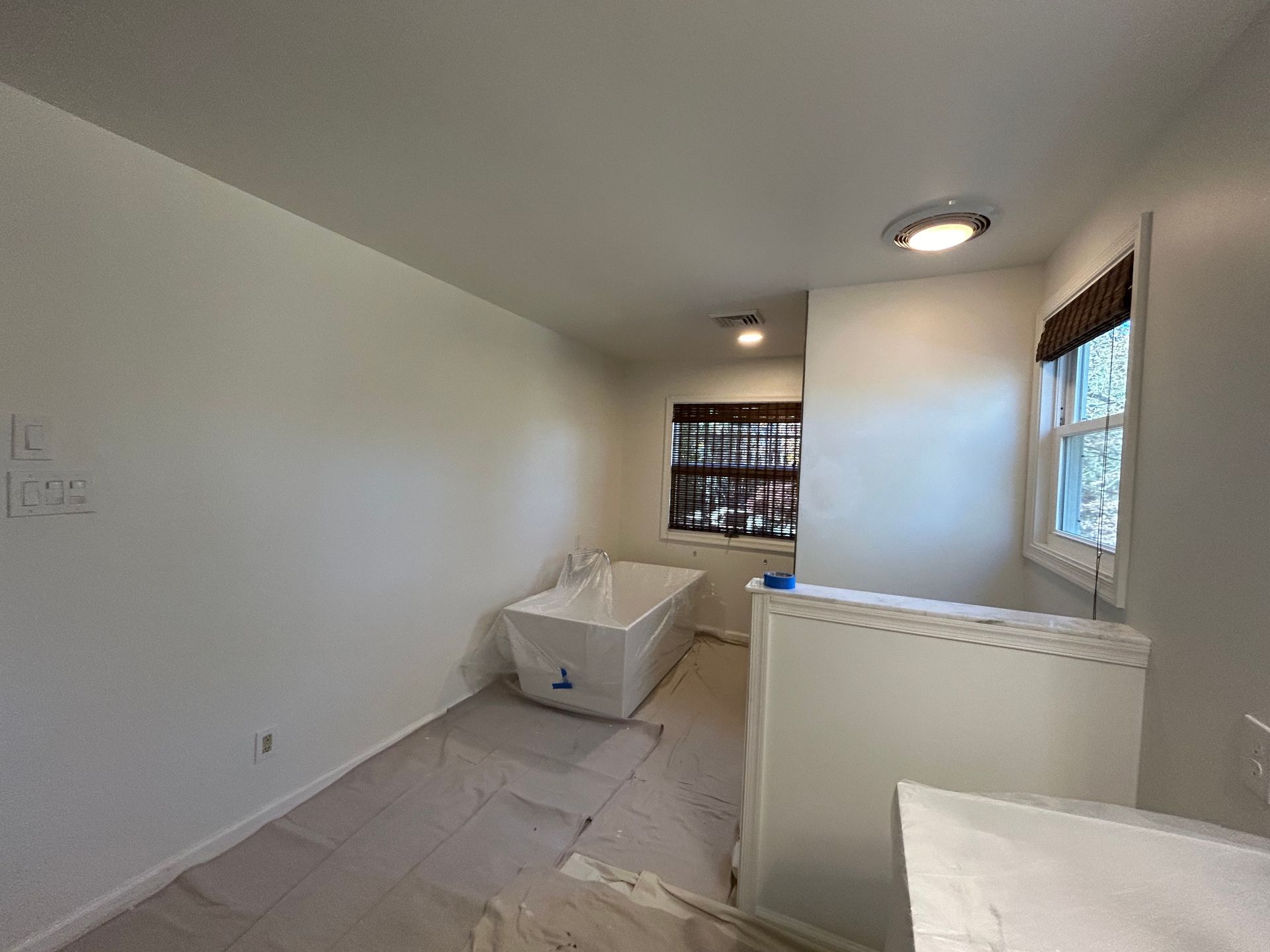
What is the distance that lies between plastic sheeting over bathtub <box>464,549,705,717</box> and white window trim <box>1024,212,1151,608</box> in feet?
6.24

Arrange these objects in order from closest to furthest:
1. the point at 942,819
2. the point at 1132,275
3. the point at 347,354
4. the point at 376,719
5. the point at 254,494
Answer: the point at 942,819 < the point at 1132,275 < the point at 254,494 < the point at 347,354 < the point at 376,719

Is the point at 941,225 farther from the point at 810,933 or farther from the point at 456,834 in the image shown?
the point at 456,834

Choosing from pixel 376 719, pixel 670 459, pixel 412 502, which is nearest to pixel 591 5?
pixel 412 502

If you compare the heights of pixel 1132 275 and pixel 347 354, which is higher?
pixel 1132 275

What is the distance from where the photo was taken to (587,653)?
2711 millimetres

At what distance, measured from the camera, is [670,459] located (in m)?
4.43

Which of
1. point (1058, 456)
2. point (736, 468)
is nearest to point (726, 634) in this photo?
point (736, 468)

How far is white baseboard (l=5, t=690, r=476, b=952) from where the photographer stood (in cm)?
138

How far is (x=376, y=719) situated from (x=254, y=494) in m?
1.22

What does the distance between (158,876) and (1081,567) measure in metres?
3.10

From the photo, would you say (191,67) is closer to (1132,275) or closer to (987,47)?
(987,47)

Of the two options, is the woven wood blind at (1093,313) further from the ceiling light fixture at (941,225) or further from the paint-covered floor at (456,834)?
the paint-covered floor at (456,834)

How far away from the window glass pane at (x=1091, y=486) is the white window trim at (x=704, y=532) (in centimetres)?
219

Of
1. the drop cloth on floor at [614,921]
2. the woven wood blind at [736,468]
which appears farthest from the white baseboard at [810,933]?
the woven wood blind at [736,468]
